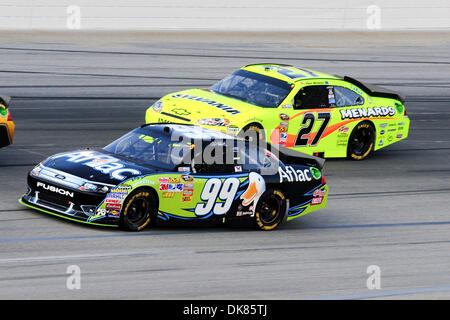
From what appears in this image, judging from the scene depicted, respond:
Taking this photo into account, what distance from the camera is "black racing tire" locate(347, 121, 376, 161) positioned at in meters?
19.5

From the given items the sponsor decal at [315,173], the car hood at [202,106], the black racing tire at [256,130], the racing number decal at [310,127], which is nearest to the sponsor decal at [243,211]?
the sponsor decal at [315,173]

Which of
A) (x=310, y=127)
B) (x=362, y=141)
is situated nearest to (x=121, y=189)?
(x=310, y=127)

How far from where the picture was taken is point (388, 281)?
12.3 m

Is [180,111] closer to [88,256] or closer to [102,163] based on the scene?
[102,163]

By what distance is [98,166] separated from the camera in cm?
1343

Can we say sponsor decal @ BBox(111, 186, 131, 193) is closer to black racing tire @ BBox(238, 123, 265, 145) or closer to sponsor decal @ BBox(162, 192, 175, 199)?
sponsor decal @ BBox(162, 192, 175, 199)

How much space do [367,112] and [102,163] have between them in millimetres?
7299

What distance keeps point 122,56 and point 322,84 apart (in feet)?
34.1

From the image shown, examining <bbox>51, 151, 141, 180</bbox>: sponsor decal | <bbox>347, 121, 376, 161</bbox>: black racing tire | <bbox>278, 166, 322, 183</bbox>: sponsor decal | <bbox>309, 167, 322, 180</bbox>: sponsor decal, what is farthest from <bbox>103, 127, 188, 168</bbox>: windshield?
<bbox>347, 121, 376, 161</bbox>: black racing tire

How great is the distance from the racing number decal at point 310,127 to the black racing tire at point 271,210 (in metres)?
4.37

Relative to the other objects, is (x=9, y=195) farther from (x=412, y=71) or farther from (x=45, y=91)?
(x=412, y=71)

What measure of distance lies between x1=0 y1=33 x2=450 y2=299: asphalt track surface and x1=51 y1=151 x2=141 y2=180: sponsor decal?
0.69 meters
